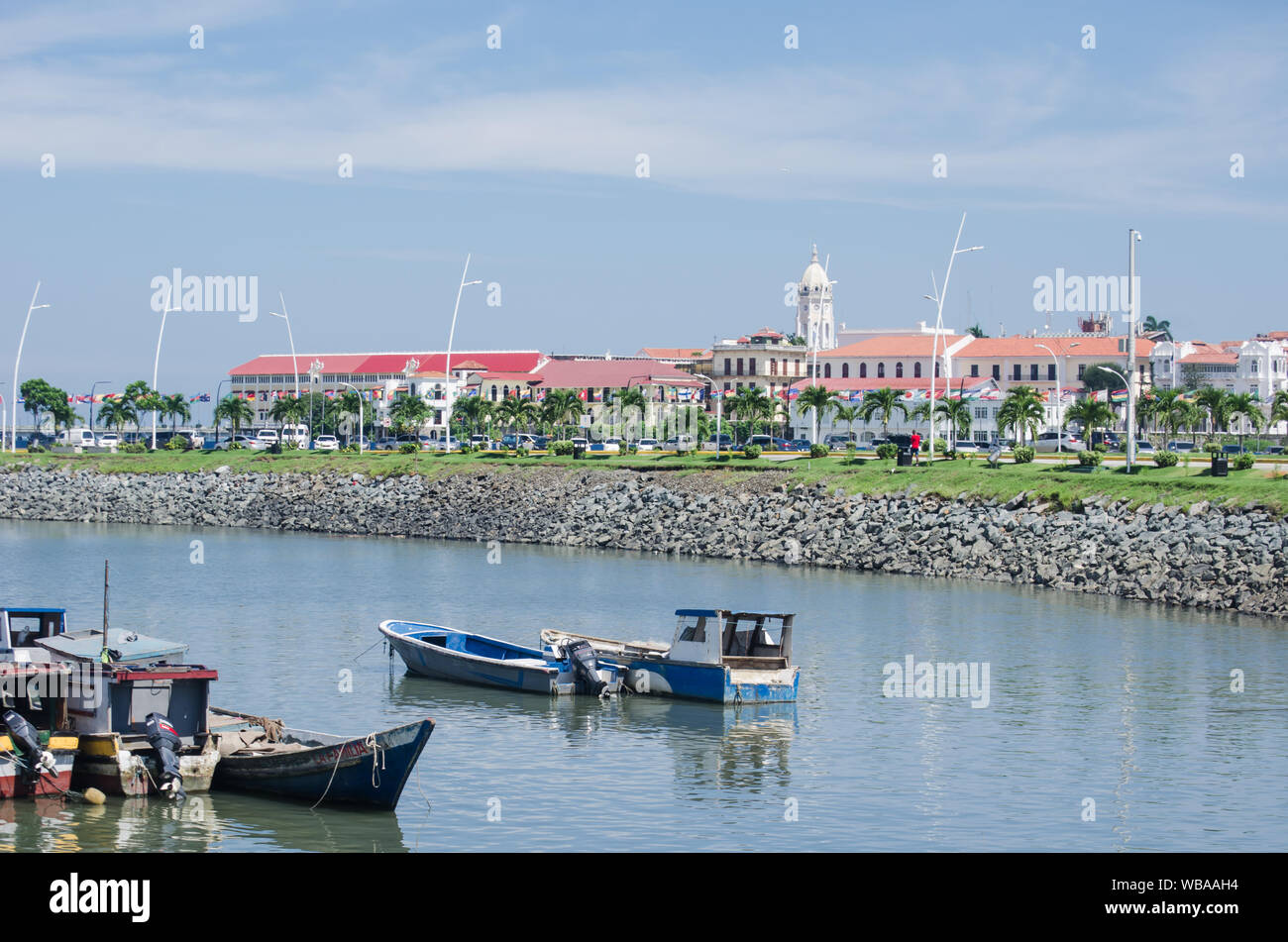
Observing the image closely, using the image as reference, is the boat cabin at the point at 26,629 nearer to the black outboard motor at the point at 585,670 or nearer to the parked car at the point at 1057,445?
the black outboard motor at the point at 585,670

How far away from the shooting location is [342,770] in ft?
90.2

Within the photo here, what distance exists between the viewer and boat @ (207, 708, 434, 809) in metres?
27.1

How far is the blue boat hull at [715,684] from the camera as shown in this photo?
126ft

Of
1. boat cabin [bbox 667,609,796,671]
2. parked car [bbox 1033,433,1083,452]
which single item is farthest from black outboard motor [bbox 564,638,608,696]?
parked car [bbox 1033,433,1083,452]

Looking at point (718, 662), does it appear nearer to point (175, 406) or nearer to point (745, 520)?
point (745, 520)

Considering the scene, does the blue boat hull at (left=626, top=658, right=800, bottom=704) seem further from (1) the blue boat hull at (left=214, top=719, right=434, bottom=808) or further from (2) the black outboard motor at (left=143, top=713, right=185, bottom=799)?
(2) the black outboard motor at (left=143, top=713, right=185, bottom=799)

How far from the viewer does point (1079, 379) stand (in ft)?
585

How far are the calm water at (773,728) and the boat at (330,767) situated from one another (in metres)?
0.40

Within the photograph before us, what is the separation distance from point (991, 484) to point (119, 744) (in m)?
55.2

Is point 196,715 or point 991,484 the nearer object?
point 196,715

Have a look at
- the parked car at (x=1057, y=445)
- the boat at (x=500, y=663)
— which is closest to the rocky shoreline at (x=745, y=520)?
the boat at (x=500, y=663)

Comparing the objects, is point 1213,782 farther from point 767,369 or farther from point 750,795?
point 767,369

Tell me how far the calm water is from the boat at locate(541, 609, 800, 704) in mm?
547
